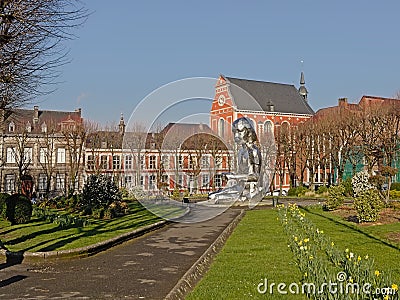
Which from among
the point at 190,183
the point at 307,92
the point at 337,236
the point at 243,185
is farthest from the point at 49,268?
the point at 307,92

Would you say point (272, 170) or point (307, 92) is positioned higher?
point (307, 92)

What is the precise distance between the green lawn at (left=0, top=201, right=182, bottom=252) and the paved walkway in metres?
1.44

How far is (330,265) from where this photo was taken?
29.1ft

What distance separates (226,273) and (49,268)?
14.9 ft

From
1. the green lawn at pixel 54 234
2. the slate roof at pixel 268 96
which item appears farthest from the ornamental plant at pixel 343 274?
the slate roof at pixel 268 96

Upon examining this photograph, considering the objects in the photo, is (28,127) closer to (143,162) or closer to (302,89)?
(143,162)

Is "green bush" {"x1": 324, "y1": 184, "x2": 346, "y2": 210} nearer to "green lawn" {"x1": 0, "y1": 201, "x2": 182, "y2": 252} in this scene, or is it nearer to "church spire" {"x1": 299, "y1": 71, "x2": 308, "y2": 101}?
"green lawn" {"x1": 0, "y1": 201, "x2": 182, "y2": 252}

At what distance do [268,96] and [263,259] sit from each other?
72000mm

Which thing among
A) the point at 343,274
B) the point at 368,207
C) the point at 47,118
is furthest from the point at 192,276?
the point at 47,118

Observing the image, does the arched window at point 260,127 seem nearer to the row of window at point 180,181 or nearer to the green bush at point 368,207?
the row of window at point 180,181

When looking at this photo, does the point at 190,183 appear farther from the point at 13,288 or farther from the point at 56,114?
the point at 13,288

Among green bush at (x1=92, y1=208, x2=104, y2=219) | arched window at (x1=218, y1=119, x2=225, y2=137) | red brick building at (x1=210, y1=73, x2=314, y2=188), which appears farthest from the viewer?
red brick building at (x1=210, y1=73, x2=314, y2=188)

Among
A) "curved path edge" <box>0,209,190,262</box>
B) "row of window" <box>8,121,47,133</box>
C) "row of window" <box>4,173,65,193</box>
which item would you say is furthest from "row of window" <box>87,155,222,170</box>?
"curved path edge" <box>0,209,190,262</box>

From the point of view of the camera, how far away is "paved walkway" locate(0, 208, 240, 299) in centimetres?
873
